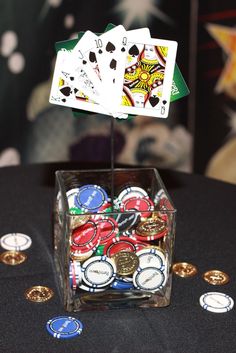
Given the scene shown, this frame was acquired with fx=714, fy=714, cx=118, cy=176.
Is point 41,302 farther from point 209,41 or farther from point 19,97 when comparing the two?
point 209,41

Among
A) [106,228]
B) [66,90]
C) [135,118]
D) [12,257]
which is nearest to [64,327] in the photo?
[106,228]

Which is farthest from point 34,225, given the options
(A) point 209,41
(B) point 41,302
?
(A) point 209,41

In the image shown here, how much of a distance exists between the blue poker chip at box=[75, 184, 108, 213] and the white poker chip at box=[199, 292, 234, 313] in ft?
1.00

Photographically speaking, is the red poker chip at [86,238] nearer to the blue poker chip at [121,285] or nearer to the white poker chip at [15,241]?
the blue poker chip at [121,285]

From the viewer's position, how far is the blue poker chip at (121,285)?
1.49 meters

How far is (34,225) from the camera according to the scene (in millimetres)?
1846

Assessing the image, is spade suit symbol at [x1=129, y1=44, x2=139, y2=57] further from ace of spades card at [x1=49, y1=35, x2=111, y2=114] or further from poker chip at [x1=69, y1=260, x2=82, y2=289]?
poker chip at [x1=69, y1=260, x2=82, y2=289]

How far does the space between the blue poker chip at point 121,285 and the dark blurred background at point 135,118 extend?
59.9 inches

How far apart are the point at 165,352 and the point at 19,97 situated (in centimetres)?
185

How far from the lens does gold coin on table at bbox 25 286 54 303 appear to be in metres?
1.52

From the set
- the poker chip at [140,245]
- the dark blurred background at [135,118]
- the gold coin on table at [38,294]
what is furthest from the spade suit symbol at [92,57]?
the dark blurred background at [135,118]

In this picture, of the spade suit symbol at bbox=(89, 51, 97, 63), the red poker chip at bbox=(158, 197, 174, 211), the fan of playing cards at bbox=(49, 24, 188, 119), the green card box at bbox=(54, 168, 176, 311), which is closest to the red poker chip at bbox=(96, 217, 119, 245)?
the green card box at bbox=(54, 168, 176, 311)

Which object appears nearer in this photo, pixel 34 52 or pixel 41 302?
pixel 41 302

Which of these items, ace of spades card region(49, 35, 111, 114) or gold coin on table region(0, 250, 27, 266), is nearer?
ace of spades card region(49, 35, 111, 114)
